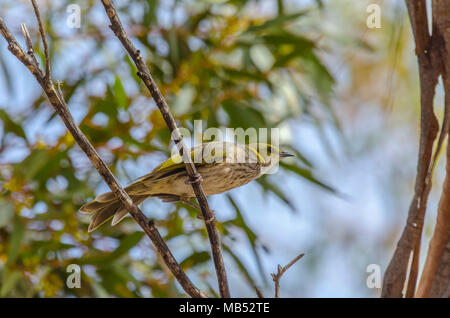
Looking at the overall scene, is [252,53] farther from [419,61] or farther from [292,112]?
[419,61]

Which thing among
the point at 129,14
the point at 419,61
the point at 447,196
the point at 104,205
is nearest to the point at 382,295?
the point at 447,196

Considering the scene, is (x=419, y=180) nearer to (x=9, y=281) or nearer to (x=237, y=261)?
(x=237, y=261)

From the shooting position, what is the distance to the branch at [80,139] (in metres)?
1.22

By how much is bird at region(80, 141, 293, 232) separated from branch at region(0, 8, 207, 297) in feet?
1.80

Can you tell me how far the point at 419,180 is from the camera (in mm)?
1551

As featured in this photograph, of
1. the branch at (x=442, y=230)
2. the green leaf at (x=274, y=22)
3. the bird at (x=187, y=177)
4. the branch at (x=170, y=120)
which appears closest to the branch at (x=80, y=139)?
the branch at (x=170, y=120)

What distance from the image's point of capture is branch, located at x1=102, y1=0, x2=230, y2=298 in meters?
1.18

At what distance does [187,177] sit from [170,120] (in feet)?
2.26

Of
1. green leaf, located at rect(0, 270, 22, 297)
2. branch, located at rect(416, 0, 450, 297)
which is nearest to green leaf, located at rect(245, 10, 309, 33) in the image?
branch, located at rect(416, 0, 450, 297)

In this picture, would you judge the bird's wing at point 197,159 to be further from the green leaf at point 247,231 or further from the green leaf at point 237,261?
the green leaf at point 237,261

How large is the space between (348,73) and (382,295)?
3.67m

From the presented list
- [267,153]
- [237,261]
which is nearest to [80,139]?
[267,153]

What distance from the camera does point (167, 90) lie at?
321 centimetres

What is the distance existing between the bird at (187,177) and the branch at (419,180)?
688 mm
